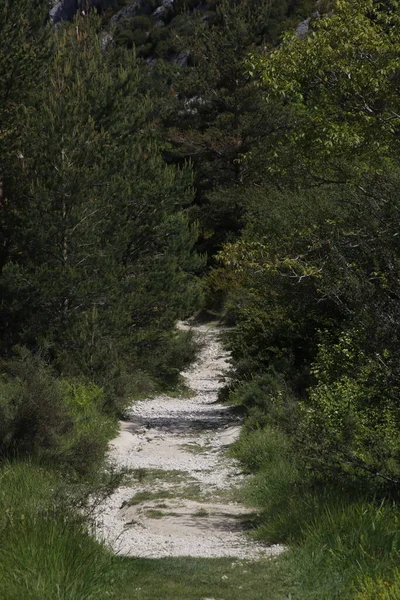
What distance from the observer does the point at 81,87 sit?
1689 centimetres

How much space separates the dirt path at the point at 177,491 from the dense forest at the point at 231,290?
405 mm

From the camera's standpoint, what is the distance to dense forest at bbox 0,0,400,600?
6078 mm

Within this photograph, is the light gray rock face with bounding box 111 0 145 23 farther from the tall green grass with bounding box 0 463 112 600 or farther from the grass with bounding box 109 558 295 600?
the tall green grass with bounding box 0 463 112 600

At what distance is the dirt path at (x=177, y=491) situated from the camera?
7.36 m

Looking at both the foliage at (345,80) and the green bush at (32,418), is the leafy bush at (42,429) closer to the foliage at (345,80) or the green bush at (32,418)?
the green bush at (32,418)

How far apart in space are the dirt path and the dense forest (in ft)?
1.33

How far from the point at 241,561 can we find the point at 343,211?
10179 millimetres

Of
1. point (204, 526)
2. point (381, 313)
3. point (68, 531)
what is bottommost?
point (204, 526)

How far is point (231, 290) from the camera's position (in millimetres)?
28125

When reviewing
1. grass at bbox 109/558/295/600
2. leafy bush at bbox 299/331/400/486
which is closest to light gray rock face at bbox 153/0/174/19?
leafy bush at bbox 299/331/400/486

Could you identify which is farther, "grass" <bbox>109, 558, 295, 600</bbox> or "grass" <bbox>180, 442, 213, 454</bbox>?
"grass" <bbox>180, 442, 213, 454</bbox>

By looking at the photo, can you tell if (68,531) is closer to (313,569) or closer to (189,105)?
(313,569)

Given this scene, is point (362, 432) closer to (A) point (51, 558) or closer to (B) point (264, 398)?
(A) point (51, 558)

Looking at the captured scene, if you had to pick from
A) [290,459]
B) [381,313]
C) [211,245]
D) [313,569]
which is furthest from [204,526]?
[211,245]
